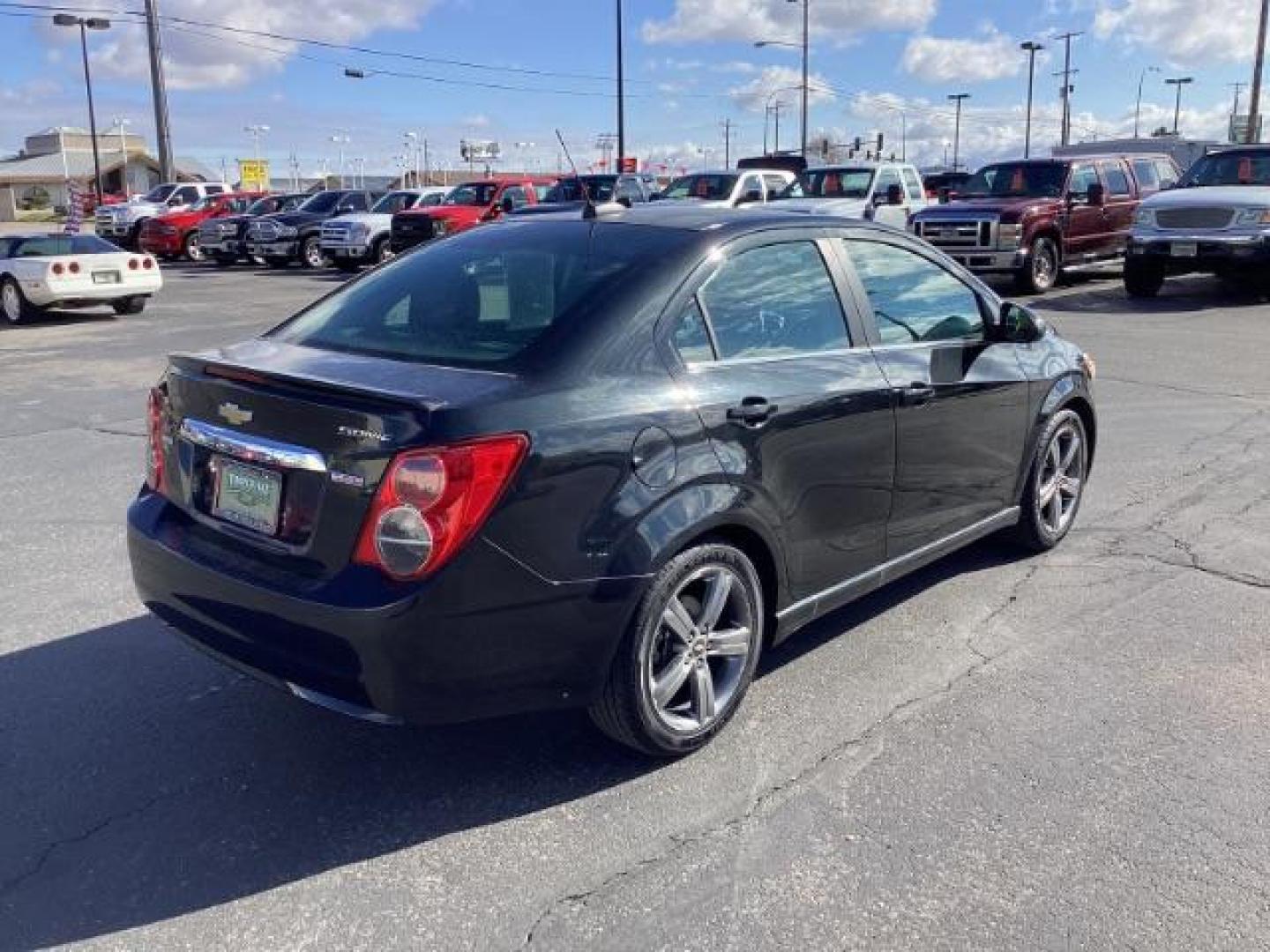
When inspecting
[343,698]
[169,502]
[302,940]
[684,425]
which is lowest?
[302,940]

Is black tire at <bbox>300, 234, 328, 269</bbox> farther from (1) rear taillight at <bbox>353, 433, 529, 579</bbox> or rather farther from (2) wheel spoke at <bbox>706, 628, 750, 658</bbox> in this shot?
(1) rear taillight at <bbox>353, 433, 529, 579</bbox>

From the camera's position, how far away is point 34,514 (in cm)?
622

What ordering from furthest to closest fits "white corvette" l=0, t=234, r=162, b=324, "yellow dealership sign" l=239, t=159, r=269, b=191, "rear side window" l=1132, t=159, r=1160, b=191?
"yellow dealership sign" l=239, t=159, r=269, b=191 → "rear side window" l=1132, t=159, r=1160, b=191 → "white corvette" l=0, t=234, r=162, b=324

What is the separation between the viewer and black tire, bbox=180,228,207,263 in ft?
99.8

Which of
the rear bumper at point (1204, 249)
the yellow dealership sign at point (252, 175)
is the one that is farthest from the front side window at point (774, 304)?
the yellow dealership sign at point (252, 175)

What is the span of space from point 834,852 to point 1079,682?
4.92ft

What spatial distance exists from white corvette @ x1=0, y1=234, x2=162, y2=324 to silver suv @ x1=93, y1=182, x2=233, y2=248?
15659mm

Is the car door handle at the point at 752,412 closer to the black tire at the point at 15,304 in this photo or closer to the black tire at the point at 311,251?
the black tire at the point at 15,304

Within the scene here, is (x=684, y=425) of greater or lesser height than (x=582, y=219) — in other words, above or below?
below

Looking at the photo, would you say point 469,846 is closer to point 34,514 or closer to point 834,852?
point 834,852

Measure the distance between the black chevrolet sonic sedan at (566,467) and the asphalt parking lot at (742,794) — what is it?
0.38 metres

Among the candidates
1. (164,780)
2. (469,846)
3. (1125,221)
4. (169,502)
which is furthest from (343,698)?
(1125,221)

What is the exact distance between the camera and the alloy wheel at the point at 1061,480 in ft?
17.5

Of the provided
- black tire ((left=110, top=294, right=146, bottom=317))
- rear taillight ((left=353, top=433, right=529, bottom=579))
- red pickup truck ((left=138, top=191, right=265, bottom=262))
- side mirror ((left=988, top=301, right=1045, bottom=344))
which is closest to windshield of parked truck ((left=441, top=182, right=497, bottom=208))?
red pickup truck ((left=138, top=191, right=265, bottom=262))
